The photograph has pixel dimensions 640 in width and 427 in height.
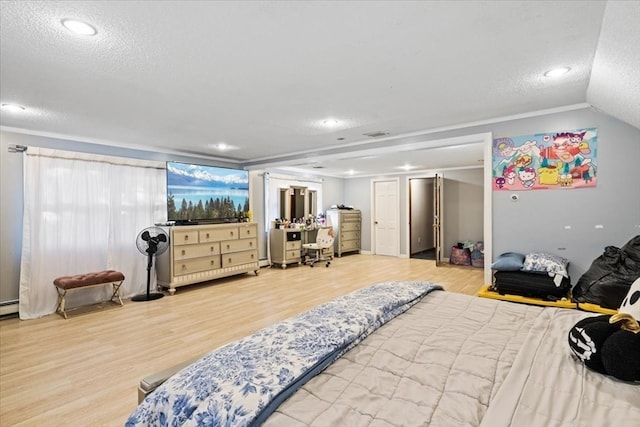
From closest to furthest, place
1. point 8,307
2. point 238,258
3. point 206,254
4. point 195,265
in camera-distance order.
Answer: point 8,307 → point 195,265 → point 206,254 → point 238,258

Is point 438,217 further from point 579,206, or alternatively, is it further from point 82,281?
point 82,281

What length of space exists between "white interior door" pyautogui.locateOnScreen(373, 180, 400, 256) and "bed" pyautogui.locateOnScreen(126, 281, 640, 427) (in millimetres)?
6639

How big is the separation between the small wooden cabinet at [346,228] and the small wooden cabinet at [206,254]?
2.69m

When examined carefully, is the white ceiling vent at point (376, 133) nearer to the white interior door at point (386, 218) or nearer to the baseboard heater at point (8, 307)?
the white interior door at point (386, 218)

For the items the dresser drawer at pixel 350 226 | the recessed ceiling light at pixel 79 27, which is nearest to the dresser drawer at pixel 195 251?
the recessed ceiling light at pixel 79 27

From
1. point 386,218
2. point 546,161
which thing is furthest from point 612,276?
point 386,218

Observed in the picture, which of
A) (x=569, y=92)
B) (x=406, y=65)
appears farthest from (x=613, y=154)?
(x=406, y=65)

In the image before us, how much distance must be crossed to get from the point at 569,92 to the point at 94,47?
148 inches

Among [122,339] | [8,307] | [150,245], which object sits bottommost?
[122,339]

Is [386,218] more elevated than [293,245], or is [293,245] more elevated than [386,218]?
[386,218]

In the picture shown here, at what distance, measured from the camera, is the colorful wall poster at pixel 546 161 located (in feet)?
9.91

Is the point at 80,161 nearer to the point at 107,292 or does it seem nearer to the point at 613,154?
the point at 107,292

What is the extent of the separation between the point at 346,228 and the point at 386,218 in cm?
114

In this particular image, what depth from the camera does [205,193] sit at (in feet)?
18.3
